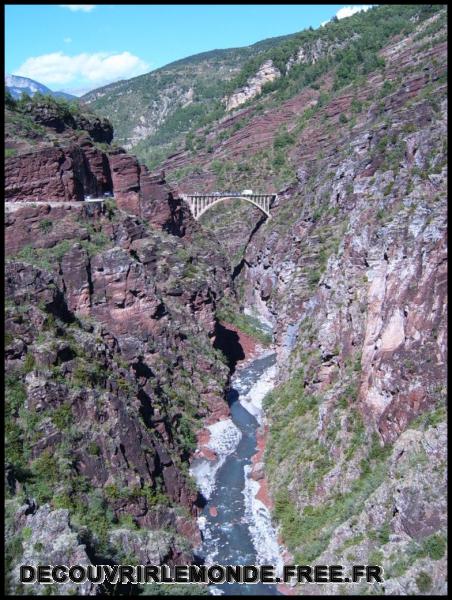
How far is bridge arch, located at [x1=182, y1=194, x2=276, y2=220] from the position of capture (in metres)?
74.6

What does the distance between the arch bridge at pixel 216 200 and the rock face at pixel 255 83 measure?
43.7 meters

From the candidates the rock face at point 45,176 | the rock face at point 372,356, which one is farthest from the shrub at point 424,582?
the rock face at point 45,176

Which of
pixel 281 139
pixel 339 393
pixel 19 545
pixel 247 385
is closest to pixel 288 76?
pixel 281 139

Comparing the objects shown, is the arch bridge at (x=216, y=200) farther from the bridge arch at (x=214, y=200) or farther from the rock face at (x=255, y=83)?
the rock face at (x=255, y=83)

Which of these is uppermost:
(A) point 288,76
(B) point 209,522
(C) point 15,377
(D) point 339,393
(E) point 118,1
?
(A) point 288,76

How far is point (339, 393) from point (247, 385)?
17.3 m

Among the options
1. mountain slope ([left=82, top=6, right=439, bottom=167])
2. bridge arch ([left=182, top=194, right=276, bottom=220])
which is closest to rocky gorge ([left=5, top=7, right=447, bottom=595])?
bridge arch ([left=182, top=194, right=276, bottom=220])

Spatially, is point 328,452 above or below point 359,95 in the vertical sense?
below

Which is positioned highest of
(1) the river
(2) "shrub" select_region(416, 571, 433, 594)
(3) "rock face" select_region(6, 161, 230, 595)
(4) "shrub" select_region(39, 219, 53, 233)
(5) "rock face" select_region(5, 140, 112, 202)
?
(5) "rock face" select_region(5, 140, 112, 202)

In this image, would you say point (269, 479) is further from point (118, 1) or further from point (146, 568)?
point (118, 1)

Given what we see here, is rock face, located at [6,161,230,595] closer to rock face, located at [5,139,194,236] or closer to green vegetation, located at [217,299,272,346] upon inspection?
rock face, located at [5,139,194,236]

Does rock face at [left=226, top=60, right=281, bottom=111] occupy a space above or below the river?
above

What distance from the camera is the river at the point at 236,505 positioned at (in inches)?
1133

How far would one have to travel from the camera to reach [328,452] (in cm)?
3173
